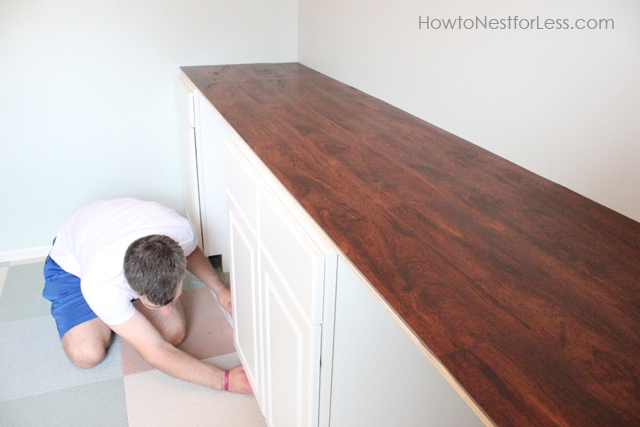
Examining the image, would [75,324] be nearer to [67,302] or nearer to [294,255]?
[67,302]

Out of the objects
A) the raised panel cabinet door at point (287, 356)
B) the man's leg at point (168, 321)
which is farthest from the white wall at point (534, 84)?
the man's leg at point (168, 321)

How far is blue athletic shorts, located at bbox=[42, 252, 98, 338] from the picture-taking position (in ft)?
6.65

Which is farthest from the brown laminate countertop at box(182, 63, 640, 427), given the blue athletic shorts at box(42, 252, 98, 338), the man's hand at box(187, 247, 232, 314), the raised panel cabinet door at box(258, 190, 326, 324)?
the blue athletic shorts at box(42, 252, 98, 338)

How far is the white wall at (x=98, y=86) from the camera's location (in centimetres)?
239

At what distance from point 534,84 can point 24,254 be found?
96.7 inches

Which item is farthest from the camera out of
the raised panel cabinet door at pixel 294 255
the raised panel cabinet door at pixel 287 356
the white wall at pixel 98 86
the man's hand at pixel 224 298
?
the white wall at pixel 98 86

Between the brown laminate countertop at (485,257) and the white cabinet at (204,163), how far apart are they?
1.87 feet

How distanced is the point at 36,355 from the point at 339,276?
1525mm

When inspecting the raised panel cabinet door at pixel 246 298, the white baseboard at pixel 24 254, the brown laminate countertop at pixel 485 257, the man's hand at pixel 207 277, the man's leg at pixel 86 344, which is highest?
the brown laminate countertop at pixel 485 257

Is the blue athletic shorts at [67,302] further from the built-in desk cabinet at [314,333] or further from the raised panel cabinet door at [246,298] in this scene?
the built-in desk cabinet at [314,333]

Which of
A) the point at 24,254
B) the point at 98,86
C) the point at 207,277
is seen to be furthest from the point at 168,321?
the point at 98,86

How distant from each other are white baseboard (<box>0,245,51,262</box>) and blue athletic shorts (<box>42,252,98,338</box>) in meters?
0.70

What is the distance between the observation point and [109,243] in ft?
5.86

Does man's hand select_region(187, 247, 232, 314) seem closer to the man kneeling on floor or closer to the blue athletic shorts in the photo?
the man kneeling on floor
